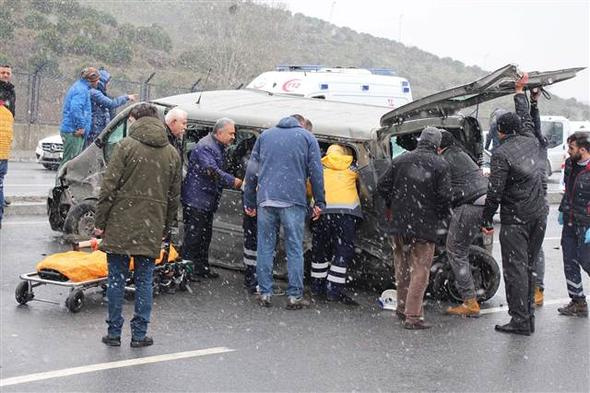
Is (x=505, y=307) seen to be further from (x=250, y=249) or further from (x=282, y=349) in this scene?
(x=282, y=349)

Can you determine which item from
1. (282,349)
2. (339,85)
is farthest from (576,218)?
(339,85)

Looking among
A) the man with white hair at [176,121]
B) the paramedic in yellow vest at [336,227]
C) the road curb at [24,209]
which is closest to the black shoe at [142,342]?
the man with white hair at [176,121]

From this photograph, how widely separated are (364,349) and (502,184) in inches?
76.3

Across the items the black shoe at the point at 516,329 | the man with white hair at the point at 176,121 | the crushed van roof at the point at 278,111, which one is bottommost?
the black shoe at the point at 516,329

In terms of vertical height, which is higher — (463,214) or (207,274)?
(463,214)

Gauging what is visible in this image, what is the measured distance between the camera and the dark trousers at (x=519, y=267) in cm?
813

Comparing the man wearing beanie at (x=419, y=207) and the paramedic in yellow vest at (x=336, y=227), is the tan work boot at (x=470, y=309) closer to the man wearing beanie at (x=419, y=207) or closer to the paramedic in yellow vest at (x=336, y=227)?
the man wearing beanie at (x=419, y=207)

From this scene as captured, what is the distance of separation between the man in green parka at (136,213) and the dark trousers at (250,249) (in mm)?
2302

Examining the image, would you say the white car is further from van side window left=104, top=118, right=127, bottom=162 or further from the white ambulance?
van side window left=104, top=118, right=127, bottom=162

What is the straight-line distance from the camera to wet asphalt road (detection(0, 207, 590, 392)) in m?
6.32

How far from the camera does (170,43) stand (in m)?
51.3

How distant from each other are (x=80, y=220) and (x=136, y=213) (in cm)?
408

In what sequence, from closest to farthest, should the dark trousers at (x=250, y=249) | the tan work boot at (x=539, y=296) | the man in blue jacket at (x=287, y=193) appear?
the man in blue jacket at (x=287, y=193), the dark trousers at (x=250, y=249), the tan work boot at (x=539, y=296)

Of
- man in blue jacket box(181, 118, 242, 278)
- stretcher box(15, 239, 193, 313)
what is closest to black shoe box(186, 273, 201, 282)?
man in blue jacket box(181, 118, 242, 278)
